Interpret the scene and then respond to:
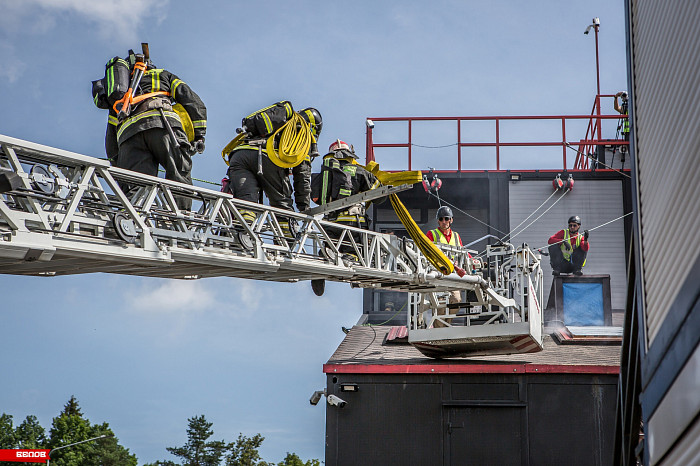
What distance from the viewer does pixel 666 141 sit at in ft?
19.3

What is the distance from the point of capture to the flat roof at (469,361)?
11.6 metres

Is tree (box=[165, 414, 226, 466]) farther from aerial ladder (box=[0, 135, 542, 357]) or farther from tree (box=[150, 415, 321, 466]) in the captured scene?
aerial ladder (box=[0, 135, 542, 357])

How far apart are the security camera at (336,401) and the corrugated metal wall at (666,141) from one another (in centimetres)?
616

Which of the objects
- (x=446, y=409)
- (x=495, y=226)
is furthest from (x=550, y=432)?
(x=495, y=226)

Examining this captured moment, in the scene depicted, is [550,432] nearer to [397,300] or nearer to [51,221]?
[397,300]

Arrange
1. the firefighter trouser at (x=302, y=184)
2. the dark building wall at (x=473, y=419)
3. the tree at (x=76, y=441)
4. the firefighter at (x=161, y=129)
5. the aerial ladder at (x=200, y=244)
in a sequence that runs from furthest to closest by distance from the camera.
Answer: the tree at (x=76, y=441)
the dark building wall at (x=473, y=419)
the firefighter trouser at (x=302, y=184)
the firefighter at (x=161, y=129)
the aerial ladder at (x=200, y=244)

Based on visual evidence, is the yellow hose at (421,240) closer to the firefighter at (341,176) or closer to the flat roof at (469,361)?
the firefighter at (341,176)

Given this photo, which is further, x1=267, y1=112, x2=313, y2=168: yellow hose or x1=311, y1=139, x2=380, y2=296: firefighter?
x1=311, y1=139, x2=380, y2=296: firefighter

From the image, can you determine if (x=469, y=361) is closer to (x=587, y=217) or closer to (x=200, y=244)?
(x=200, y=244)

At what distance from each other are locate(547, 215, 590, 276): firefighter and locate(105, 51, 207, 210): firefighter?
10.3 meters

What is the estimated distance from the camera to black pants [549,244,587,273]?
16.7 meters

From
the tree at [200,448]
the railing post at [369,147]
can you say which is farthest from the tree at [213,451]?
the railing post at [369,147]

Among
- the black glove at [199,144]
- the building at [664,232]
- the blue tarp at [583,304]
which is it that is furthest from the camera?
the blue tarp at [583,304]

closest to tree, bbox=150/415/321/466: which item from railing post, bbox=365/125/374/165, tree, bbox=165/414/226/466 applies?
tree, bbox=165/414/226/466
